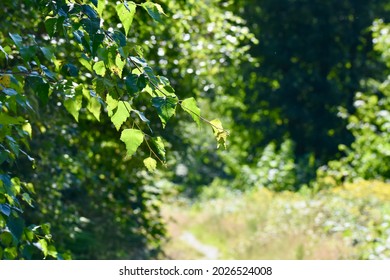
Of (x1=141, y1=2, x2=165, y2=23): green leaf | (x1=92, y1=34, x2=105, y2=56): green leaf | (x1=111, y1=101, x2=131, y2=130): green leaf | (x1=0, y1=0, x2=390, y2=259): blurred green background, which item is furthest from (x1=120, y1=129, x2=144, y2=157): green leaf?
(x1=0, y1=0, x2=390, y2=259): blurred green background

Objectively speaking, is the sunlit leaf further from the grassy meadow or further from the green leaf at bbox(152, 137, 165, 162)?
the grassy meadow

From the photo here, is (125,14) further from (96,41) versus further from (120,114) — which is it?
(120,114)

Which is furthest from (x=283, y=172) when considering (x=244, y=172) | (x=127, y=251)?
(x=127, y=251)

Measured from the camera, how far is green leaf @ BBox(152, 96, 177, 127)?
9.95 ft

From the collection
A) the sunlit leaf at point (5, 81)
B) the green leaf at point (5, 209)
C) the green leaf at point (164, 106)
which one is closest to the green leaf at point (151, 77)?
the green leaf at point (164, 106)

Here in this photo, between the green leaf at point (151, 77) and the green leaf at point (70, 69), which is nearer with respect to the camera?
the green leaf at point (151, 77)

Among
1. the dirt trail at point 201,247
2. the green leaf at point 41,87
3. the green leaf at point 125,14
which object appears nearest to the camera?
the green leaf at point 125,14

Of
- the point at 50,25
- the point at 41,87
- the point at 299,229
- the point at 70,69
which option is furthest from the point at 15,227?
the point at 299,229

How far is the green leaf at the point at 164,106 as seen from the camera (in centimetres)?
303

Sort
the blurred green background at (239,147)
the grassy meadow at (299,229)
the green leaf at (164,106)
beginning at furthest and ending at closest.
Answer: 1. the grassy meadow at (299,229)
2. the blurred green background at (239,147)
3. the green leaf at (164,106)

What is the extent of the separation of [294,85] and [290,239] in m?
12.3

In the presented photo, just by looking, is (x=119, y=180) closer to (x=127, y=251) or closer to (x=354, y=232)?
(x=127, y=251)

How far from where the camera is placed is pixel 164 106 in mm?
3053

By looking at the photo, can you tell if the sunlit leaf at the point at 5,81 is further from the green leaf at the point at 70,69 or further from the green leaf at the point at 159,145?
the green leaf at the point at 159,145
